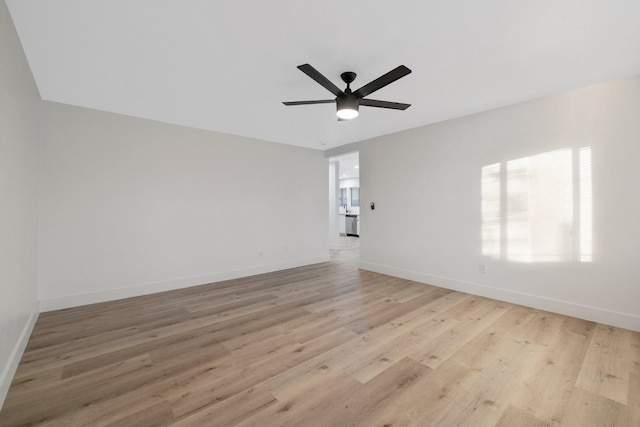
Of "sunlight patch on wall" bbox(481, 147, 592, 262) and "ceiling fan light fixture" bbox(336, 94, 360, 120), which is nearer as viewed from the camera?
"ceiling fan light fixture" bbox(336, 94, 360, 120)

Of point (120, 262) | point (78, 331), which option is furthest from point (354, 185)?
point (78, 331)

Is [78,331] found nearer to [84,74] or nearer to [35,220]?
[35,220]

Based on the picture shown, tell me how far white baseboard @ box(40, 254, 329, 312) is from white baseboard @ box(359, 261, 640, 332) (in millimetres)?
2506

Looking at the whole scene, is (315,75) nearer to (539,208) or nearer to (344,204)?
(539,208)

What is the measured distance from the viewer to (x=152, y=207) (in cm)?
386

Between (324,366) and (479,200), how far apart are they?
10.0ft

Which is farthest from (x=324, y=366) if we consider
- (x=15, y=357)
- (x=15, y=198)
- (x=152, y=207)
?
(x=152, y=207)

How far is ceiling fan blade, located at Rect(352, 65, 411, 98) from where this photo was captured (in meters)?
1.93

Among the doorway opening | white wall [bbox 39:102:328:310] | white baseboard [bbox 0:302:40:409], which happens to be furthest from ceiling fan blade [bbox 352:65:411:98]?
the doorway opening

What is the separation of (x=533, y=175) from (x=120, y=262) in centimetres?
543

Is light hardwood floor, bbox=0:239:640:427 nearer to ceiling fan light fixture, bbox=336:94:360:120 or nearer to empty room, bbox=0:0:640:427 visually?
empty room, bbox=0:0:640:427

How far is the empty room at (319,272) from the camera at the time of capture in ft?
5.73

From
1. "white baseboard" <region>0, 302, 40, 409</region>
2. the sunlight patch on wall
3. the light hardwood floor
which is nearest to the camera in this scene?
the light hardwood floor

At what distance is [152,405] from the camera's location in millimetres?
1654
